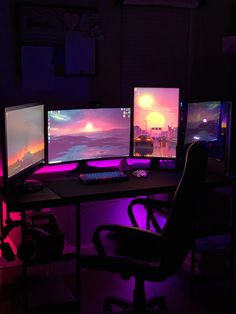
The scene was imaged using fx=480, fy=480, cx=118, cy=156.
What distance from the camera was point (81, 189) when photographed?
2789 mm

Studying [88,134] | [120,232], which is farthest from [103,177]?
[120,232]

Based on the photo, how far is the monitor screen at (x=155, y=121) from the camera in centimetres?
335

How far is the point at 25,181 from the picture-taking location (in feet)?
9.44

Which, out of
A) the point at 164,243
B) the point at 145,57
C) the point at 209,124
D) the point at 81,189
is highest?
the point at 145,57

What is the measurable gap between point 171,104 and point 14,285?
1.62 m

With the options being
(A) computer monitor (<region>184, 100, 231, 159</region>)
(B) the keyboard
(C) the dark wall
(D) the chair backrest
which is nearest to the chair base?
(D) the chair backrest

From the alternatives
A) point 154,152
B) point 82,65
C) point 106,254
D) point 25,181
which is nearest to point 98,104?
point 82,65

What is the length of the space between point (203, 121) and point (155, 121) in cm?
35

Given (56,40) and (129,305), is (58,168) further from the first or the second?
(129,305)

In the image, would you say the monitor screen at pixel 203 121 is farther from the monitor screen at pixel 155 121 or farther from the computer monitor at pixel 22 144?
the computer monitor at pixel 22 144

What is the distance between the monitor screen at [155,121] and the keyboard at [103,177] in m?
0.40

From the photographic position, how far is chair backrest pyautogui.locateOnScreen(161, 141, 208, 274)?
7.27ft

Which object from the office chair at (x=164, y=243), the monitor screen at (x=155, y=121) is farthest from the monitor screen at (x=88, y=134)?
the office chair at (x=164, y=243)

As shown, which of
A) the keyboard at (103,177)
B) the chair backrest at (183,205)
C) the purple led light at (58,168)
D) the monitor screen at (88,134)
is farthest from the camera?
the purple led light at (58,168)
